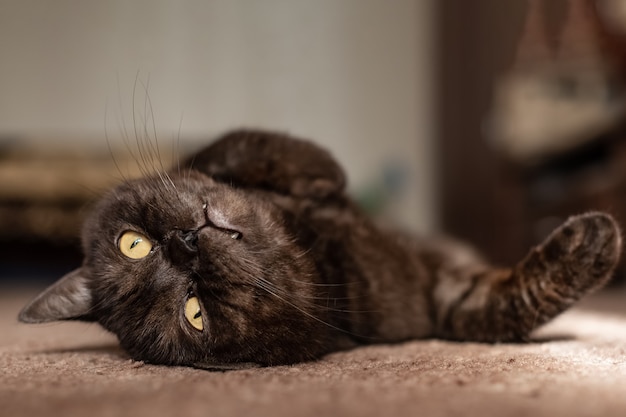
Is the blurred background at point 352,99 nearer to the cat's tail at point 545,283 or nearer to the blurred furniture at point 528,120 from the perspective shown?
the blurred furniture at point 528,120

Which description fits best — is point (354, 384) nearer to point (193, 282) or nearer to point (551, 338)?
point (193, 282)

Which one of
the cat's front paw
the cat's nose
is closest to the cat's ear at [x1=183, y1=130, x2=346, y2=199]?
the cat's nose

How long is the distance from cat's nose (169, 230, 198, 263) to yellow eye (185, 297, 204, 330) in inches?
2.7

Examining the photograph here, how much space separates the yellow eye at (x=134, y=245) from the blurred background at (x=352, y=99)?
1.63 metres

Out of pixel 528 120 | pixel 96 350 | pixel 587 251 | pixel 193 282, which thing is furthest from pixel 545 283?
pixel 528 120

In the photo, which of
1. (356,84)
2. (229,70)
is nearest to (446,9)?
(356,84)

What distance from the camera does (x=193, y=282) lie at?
1.03 m

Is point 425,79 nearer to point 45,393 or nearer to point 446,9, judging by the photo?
point 446,9

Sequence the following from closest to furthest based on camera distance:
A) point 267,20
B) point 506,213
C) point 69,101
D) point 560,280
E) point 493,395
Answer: point 493,395 < point 560,280 < point 506,213 < point 69,101 < point 267,20

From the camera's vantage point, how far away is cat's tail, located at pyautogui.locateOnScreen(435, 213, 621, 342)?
1169mm

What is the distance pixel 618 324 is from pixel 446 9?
113 inches

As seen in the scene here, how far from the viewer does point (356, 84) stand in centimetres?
405

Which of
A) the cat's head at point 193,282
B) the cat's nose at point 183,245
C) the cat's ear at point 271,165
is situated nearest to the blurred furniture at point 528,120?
the cat's ear at point 271,165

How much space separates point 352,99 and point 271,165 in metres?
2.76
